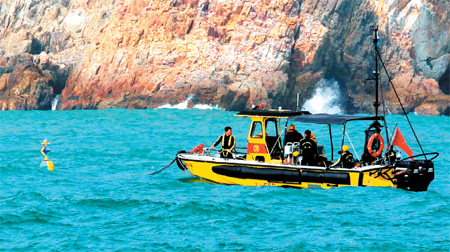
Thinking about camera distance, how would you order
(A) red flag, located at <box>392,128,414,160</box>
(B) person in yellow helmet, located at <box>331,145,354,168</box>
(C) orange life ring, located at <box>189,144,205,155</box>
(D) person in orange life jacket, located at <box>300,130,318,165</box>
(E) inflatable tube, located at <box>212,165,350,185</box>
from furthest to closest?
(C) orange life ring, located at <box>189,144,205,155</box>
(A) red flag, located at <box>392,128,414,160</box>
(D) person in orange life jacket, located at <box>300,130,318,165</box>
(B) person in yellow helmet, located at <box>331,145,354,168</box>
(E) inflatable tube, located at <box>212,165,350,185</box>

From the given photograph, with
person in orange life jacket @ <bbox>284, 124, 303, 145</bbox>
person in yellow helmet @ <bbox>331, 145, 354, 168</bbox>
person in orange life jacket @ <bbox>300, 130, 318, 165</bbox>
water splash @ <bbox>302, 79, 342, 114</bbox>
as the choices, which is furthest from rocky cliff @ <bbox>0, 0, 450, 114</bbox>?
person in yellow helmet @ <bbox>331, 145, 354, 168</bbox>

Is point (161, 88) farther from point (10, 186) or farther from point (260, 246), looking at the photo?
point (260, 246)

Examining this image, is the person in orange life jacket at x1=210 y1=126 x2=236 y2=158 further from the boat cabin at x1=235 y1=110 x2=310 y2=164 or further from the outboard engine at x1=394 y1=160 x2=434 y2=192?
the outboard engine at x1=394 y1=160 x2=434 y2=192

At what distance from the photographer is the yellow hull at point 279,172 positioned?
20.4 meters

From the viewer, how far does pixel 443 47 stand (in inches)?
3344

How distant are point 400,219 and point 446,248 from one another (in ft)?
8.43

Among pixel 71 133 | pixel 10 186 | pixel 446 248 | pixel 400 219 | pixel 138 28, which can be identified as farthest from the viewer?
pixel 138 28

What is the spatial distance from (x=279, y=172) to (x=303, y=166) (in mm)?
779

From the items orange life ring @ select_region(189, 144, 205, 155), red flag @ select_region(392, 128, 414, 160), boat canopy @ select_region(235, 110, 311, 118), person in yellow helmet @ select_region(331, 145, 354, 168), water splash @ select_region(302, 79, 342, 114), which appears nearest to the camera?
person in yellow helmet @ select_region(331, 145, 354, 168)

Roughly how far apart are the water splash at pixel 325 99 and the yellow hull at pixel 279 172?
55.6m

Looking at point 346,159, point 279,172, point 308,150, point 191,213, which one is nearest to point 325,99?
point 308,150

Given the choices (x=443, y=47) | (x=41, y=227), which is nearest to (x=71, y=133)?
(x=41, y=227)

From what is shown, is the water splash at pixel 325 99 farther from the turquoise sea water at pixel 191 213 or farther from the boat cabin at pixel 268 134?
the boat cabin at pixel 268 134

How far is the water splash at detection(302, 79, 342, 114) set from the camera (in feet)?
255
